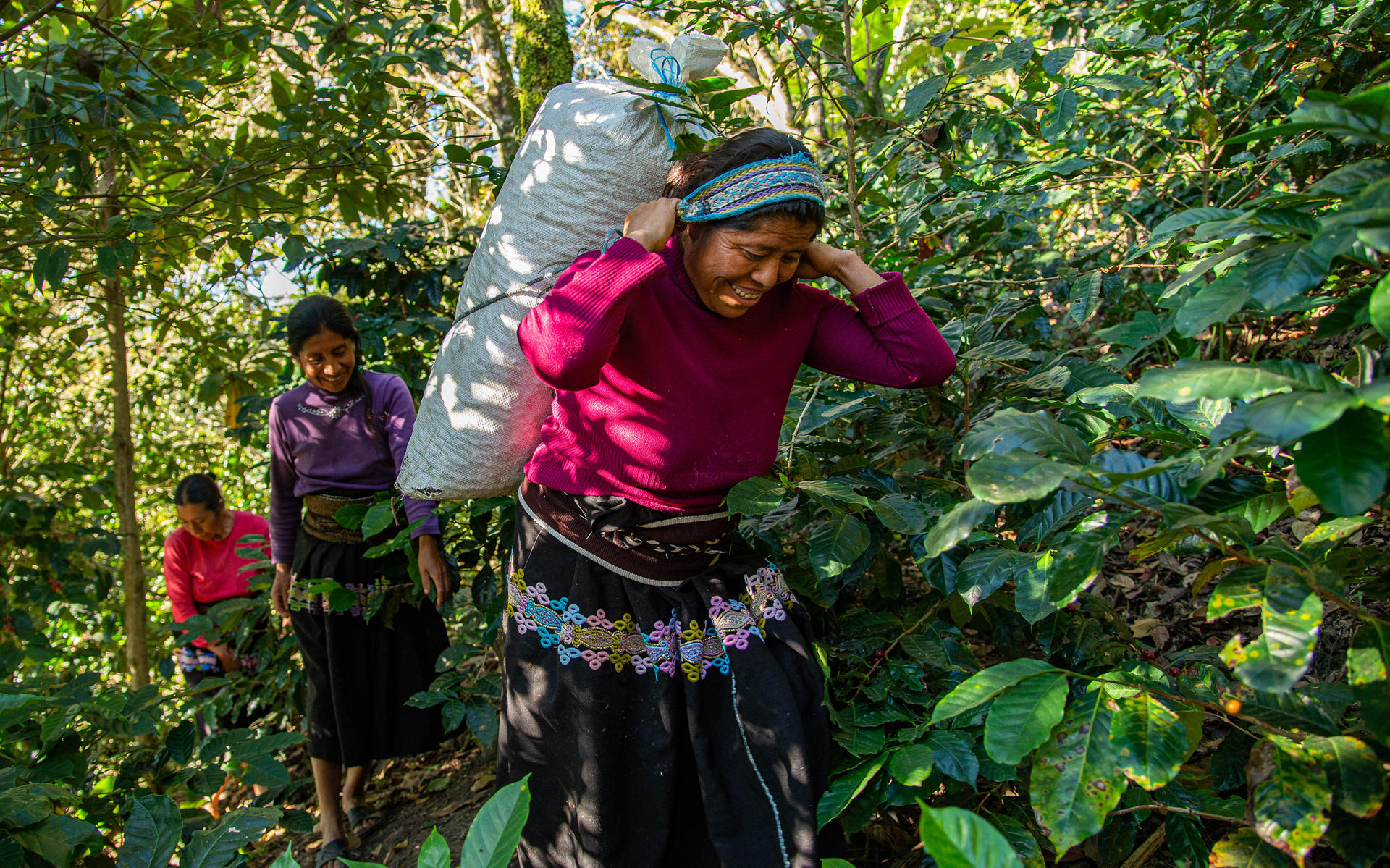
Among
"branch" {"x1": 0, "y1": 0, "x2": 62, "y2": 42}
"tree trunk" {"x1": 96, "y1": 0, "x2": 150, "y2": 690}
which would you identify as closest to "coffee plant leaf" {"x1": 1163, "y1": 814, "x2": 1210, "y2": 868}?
"branch" {"x1": 0, "y1": 0, "x2": 62, "y2": 42}

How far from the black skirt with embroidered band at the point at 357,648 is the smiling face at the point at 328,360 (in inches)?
15.0

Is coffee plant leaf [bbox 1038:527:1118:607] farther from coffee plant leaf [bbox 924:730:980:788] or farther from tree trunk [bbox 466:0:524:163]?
tree trunk [bbox 466:0:524:163]

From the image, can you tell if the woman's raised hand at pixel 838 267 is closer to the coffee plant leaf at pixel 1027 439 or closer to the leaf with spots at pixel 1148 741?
the coffee plant leaf at pixel 1027 439

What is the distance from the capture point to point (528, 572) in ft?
5.87

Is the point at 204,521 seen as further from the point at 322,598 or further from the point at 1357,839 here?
the point at 1357,839

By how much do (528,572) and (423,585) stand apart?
3.31 ft

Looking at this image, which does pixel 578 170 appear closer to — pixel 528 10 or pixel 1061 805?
pixel 1061 805

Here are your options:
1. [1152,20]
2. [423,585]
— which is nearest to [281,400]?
[423,585]

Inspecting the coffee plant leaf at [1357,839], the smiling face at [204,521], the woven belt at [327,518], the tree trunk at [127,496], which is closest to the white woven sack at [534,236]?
the woven belt at [327,518]

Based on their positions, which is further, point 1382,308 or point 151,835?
point 151,835

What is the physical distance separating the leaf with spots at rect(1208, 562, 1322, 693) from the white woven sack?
54.6 inches

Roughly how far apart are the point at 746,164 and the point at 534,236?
0.53 metres

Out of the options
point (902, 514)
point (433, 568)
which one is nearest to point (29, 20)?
point (433, 568)

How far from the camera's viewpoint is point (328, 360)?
2.78m
